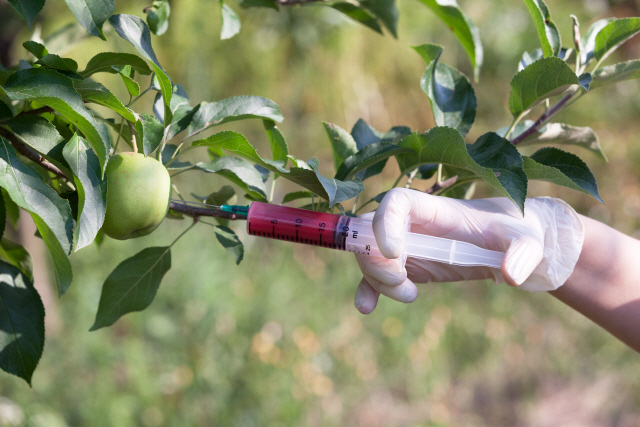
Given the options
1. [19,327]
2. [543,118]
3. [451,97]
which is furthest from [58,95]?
[543,118]

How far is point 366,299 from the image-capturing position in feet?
2.19

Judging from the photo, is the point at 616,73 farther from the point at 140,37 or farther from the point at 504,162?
the point at 140,37

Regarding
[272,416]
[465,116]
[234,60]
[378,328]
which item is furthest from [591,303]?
[234,60]

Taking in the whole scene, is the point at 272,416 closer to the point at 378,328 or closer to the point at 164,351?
the point at 164,351

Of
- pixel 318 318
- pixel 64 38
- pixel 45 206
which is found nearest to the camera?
pixel 45 206

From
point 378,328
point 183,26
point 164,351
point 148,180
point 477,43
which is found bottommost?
point 378,328

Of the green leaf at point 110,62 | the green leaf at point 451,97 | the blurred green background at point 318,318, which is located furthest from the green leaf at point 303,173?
the blurred green background at point 318,318

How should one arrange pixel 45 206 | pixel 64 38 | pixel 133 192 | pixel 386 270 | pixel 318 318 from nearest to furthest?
pixel 45 206
pixel 133 192
pixel 386 270
pixel 64 38
pixel 318 318

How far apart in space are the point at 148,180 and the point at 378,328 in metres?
1.75

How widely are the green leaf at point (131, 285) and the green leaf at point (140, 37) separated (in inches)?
9.3

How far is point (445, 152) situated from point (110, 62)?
1.25ft

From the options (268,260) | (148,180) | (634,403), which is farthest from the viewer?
(268,260)

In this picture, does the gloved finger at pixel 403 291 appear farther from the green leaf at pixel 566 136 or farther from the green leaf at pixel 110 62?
the green leaf at pixel 110 62

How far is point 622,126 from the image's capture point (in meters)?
3.39
